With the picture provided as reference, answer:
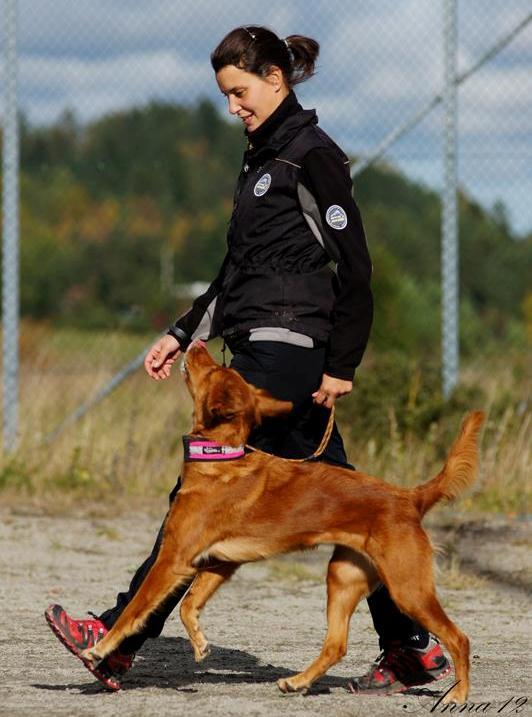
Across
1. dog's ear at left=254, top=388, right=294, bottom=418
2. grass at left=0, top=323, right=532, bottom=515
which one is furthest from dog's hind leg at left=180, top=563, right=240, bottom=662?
grass at left=0, top=323, right=532, bottom=515

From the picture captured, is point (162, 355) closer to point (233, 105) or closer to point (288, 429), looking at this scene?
point (288, 429)

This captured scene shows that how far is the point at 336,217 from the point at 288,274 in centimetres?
25

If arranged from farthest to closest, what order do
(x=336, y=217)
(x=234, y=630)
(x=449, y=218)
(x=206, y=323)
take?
(x=449, y=218), (x=234, y=630), (x=206, y=323), (x=336, y=217)

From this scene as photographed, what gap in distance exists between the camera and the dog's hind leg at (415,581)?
163 inches

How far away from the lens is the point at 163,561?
166 inches

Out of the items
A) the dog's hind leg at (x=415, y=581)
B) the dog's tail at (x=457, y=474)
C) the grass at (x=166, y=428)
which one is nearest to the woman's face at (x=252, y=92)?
the dog's tail at (x=457, y=474)

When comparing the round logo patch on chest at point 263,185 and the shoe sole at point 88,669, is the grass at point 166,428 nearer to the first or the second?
the shoe sole at point 88,669

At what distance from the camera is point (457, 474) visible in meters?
4.37

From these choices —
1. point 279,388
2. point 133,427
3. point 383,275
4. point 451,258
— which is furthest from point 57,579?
point 383,275

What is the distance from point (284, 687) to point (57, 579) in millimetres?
2978

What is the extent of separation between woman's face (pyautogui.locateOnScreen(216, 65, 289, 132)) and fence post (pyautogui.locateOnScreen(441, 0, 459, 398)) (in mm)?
5001

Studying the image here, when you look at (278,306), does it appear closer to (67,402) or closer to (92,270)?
(67,402)

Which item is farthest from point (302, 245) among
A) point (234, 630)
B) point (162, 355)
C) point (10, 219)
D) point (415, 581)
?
point (10, 219)

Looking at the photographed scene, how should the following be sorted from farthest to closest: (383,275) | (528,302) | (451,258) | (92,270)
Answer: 1. (92,270)
2. (528,302)
3. (383,275)
4. (451,258)
